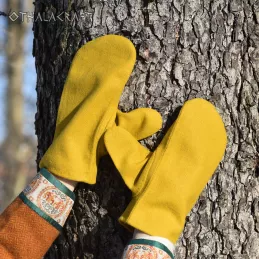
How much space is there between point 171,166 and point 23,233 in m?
0.35

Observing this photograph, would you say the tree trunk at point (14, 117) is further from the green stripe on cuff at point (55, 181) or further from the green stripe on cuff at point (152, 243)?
the green stripe on cuff at point (152, 243)

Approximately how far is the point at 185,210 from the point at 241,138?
0.22 m

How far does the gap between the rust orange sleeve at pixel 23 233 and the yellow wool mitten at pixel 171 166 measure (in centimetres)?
19

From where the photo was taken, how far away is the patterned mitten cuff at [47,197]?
1066mm

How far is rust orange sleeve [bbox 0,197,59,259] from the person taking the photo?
1062 mm

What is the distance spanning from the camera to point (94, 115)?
107cm

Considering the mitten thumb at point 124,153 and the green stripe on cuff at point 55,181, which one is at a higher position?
the mitten thumb at point 124,153

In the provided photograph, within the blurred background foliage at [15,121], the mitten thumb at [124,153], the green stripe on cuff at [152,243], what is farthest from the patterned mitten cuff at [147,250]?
the blurred background foliage at [15,121]

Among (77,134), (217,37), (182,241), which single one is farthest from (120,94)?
(182,241)

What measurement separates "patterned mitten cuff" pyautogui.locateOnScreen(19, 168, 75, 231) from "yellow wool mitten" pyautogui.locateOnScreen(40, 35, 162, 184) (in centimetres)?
3

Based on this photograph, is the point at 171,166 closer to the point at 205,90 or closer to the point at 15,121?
the point at 205,90

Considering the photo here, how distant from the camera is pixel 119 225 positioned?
114 cm

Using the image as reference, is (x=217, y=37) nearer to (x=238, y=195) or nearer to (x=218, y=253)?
(x=238, y=195)

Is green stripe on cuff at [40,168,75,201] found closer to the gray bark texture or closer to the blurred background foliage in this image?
the gray bark texture
